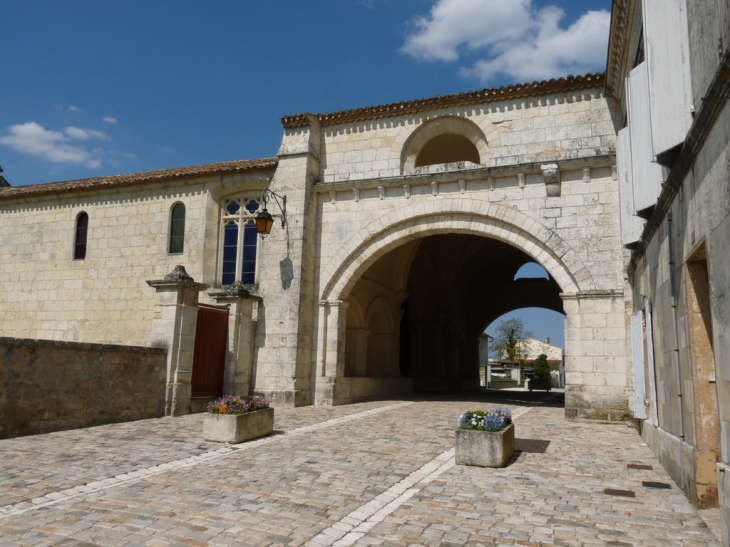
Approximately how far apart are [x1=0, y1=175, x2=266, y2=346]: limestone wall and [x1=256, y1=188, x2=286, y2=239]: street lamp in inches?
39.1

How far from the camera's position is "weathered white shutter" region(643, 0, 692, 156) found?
4855mm

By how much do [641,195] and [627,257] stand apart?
456cm

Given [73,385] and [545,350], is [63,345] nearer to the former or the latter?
[73,385]

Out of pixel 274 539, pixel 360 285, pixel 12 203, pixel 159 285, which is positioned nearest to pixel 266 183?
pixel 360 285

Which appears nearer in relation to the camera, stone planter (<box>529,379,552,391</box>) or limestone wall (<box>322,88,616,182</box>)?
limestone wall (<box>322,88,616,182</box>)

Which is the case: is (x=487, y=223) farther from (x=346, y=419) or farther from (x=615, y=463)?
(x=615, y=463)

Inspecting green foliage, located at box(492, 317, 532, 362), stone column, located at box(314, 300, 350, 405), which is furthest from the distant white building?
stone column, located at box(314, 300, 350, 405)

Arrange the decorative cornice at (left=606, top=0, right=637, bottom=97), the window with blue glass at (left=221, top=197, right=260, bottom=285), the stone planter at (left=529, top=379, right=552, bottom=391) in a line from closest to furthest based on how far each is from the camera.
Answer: the decorative cornice at (left=606, top=0, right=637, bottom=97)
the window with blue glass at (left=221, top=197, right=260, bottom=285)
the stone planter at (left=529, top=379, right=552, bottom=391)

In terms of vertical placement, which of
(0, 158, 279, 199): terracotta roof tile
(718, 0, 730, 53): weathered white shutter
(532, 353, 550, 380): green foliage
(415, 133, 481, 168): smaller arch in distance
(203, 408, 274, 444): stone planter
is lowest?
(203, 408, 274, 444): stone planter

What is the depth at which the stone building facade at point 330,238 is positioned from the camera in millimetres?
11219

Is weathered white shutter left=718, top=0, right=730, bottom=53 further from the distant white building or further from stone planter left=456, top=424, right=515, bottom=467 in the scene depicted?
the distant white building

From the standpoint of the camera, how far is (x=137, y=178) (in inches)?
600

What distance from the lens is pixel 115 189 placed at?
15.7 meters

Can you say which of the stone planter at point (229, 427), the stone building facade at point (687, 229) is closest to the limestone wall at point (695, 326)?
the stone building facade at point (687, 229)
